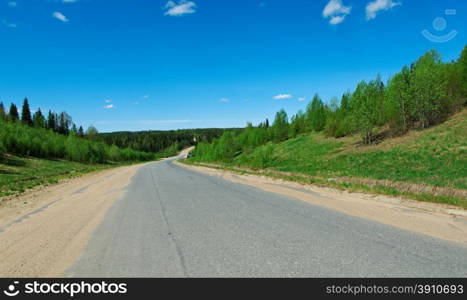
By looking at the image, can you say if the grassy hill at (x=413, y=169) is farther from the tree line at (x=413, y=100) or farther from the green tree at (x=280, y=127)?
the green tree at (x=280, y=127)

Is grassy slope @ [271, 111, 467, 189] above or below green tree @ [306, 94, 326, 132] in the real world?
below

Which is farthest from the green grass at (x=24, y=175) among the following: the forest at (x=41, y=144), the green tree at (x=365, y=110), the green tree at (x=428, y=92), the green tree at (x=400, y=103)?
the green tree at (x=428, y=92)

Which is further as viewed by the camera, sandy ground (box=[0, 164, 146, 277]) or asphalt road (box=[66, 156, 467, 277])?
sandy ground (box=[0, 164, 146, 277])

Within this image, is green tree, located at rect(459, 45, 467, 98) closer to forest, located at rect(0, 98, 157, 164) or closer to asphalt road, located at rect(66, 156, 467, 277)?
asphalt road, located at rect(66, 156, 467, 277)

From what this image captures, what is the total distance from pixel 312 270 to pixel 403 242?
2606mm

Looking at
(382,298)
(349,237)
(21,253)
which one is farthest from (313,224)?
(21,253)

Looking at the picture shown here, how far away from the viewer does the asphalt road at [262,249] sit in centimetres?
401

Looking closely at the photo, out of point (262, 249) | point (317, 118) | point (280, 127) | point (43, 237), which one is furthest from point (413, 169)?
point (280, 127)

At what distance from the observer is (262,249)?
4.95 metres

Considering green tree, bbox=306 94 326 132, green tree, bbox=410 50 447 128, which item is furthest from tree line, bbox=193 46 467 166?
green tree, bbox=306 94 326 132

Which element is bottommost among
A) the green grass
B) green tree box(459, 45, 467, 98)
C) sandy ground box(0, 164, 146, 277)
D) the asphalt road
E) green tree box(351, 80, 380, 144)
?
the green grass

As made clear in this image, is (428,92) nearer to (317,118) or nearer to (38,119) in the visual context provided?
(317,118)

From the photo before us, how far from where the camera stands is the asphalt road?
4008 millimetres

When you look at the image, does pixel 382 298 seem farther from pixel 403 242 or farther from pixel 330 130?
pixel 330 130
